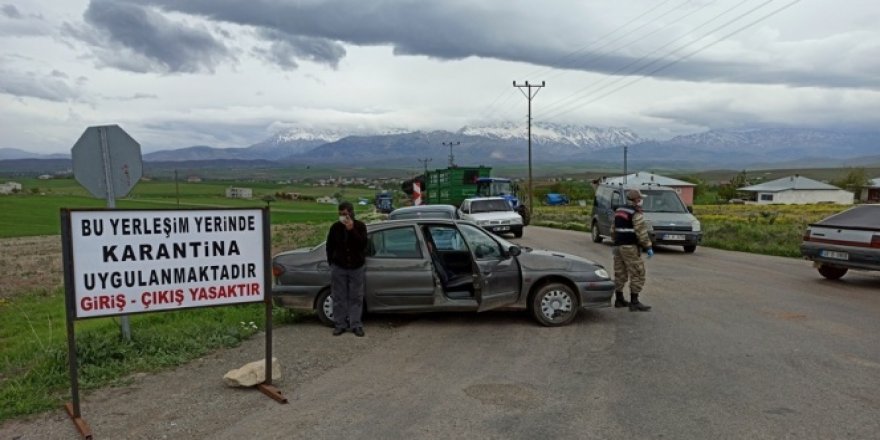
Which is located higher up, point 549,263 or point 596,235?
point 549,263

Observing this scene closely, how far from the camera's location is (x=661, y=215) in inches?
752

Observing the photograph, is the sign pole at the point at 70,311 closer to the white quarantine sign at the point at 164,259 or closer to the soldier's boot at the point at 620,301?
the white quarantine sign at the point at 164,259

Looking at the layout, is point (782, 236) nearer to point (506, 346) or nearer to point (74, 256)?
point (506, 346)

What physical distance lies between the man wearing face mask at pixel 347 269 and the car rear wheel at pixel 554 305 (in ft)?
7.18

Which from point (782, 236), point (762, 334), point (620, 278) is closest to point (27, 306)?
point (620, 278)

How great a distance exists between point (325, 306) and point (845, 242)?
961 centimetres

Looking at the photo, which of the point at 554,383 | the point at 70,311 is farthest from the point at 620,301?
the point at 70,311

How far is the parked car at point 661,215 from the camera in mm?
18734

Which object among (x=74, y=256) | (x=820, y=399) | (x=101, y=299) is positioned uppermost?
(x=74, y=256)

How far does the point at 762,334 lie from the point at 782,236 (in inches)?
687

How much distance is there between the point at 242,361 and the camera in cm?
711

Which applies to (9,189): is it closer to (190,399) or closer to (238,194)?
(238,194)

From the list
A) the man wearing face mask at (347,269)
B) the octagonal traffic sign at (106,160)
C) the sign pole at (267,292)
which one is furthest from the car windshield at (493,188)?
the sign pole at (267,292)

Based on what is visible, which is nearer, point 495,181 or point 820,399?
point 820,399
